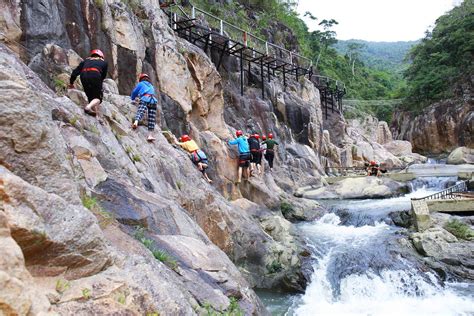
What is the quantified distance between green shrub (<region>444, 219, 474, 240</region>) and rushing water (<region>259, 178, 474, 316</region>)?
1669 mm

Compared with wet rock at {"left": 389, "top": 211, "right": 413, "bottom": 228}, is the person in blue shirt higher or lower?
higher

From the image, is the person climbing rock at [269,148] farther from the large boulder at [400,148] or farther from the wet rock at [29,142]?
the large boulder at [400,148]

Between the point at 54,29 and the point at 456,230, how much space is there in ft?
45.8

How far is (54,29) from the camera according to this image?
34.4 feet

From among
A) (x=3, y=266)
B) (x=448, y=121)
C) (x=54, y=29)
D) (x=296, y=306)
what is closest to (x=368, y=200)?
(x=296, y=306)

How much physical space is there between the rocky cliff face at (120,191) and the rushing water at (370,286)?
27.3 inches

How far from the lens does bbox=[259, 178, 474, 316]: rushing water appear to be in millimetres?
9148

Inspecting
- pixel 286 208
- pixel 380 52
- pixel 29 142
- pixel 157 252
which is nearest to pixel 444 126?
pixel 286 208

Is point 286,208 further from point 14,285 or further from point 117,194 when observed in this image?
point 14,285

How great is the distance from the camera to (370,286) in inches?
398

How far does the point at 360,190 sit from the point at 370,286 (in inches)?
456

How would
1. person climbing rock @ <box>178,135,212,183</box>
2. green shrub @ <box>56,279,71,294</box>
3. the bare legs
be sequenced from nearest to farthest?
green shrub @ <box>56,279,71,294</box> → the bare legs → person climbing rock @ <box>178,135,212,183</box>

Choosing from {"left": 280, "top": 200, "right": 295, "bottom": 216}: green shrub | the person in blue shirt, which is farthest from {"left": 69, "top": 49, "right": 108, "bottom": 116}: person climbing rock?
{"left": 280, "top": 200, "right": 295, "bottom": 216}: green shrub

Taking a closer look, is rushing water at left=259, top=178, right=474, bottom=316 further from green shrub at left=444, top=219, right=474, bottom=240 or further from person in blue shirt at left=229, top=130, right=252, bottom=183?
person in blue shirt at left=229, top=130, right=252, bottom=183
